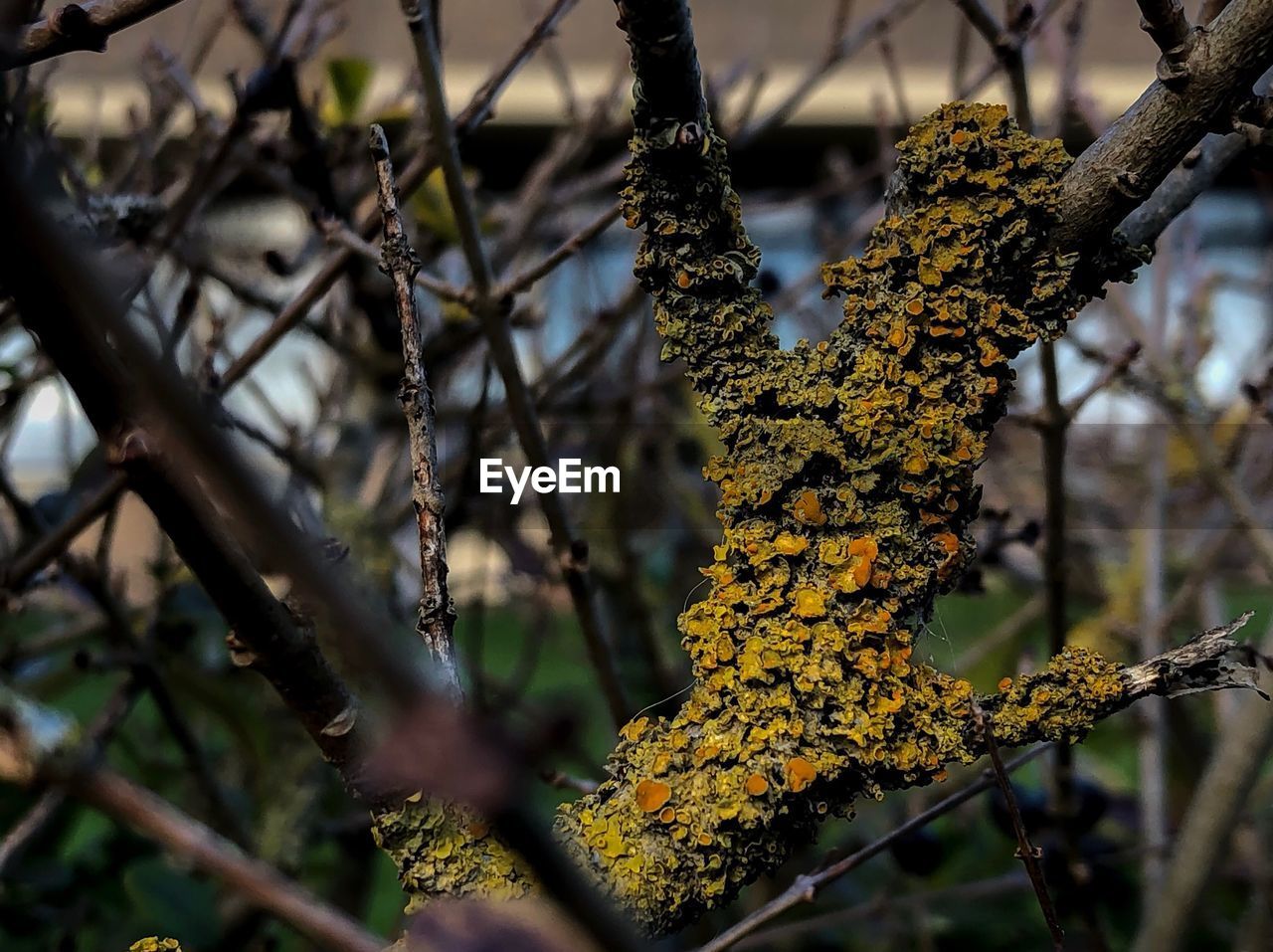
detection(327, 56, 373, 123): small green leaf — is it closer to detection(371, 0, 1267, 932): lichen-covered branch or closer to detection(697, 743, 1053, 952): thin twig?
detection(371, 0, 1267, 932): lichen-covered branch

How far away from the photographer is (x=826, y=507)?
0.60 meters

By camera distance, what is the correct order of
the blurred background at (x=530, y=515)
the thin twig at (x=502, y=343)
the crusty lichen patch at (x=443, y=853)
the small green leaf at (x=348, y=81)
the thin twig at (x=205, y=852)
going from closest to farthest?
the thin twig at (x=205, y=852) → the crusty lichen patch at (x=443, y=853) → the thin twig at (x=502, y=343) → the blurred background at (x=530, y=515) → the small green leaf at (x=348, y=81)

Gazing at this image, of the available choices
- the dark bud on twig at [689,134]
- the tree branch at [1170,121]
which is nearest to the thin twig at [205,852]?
the dark bud on twig at [689,134]

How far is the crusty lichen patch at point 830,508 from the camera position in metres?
0.54

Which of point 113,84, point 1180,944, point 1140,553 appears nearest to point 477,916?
point 1180,944

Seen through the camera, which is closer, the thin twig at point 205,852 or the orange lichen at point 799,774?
the thin twig at point 205,852

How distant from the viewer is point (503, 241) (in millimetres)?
1505

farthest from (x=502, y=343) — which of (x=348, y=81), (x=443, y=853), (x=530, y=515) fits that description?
(x=530, y=515)

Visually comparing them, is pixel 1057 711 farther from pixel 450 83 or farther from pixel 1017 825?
pixel 450 83

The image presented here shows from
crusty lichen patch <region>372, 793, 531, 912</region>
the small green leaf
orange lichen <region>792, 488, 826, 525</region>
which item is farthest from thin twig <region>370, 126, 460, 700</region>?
the small green leaf

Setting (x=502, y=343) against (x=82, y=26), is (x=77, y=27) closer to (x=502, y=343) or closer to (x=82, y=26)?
(x=82, y=26)

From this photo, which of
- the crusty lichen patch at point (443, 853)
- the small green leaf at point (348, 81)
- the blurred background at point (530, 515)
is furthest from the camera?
the small green leaf at point (348, 81)

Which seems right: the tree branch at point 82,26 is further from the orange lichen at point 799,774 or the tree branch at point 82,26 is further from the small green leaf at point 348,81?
the small green leaf at point 348,81

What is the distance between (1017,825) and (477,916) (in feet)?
0.97
